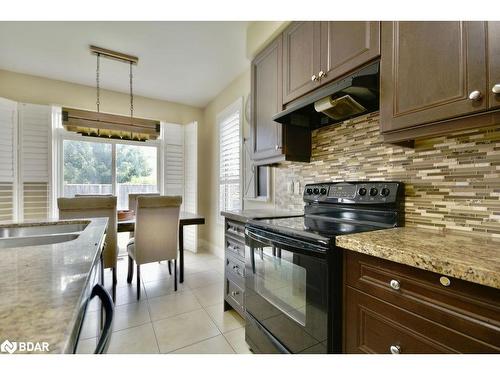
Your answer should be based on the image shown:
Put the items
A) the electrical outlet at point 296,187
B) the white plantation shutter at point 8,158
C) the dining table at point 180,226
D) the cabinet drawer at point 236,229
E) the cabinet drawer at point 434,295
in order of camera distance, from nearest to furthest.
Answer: the cabinet drawer at point 434,295 → the cabinet drawer at point 236,229 → the electrical outlet at point 296,187 → the dining table at point 180,226 → the white plantation shutter at point 8,158

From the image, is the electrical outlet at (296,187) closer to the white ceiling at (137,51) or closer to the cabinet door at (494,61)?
the cabinet door at (494,61)

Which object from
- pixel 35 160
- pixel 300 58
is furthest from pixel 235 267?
pixel 35 160

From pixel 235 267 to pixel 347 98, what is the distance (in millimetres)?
1490

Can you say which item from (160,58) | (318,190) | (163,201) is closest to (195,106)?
(160,58)

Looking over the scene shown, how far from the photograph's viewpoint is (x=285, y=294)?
1282mm

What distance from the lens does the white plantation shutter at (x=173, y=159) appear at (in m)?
4.15

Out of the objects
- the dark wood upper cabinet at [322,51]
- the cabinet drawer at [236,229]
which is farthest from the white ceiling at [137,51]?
the cabinet drawer at [236,229]

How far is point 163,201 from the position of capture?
2473 millimetres

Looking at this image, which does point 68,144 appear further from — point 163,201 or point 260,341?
point 260,341

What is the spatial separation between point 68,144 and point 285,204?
3389 mm

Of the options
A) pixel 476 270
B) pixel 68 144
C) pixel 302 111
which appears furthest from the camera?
pixel 68 144

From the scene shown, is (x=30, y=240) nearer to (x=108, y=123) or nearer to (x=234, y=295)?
(x=234, y=295)

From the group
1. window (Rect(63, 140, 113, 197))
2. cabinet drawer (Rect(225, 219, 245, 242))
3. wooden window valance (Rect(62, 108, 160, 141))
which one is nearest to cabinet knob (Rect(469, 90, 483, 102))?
cabinet drawer (Rect(225, 219, 245, 242))

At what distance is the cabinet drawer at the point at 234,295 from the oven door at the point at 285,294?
0.82 ft
